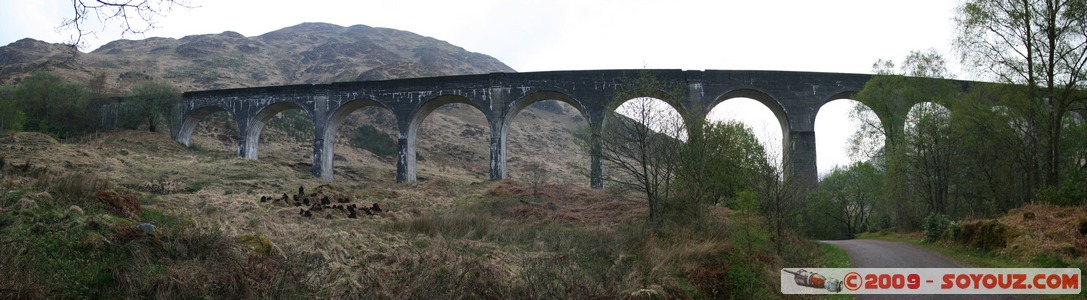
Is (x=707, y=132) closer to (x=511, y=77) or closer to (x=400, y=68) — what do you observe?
(x=511, y=77)

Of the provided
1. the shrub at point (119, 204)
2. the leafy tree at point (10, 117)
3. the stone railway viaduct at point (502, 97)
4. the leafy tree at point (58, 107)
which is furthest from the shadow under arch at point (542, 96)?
the leafy tree at point (58, 107)

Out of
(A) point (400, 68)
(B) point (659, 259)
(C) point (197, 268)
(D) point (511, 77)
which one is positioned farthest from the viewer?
(A) point (400, 68)

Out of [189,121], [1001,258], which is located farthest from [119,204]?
[189,121]

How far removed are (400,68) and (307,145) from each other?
85.1 feet

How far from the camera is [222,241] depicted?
23.2ft

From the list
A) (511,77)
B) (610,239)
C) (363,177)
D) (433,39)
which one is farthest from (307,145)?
(433,39)

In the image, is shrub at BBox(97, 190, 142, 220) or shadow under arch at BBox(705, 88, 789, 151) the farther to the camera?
shadow under arch at BBox(705, 88, 789, 151)

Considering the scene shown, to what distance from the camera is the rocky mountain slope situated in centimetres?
3912

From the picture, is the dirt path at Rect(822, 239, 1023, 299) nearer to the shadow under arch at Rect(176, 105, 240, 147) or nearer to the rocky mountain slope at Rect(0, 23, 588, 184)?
the rocky mountain slope at Rect(0, 23, 588, 184)

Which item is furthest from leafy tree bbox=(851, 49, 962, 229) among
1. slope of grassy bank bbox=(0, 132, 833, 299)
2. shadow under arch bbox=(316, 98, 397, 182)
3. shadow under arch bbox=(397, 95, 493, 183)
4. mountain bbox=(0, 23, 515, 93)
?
mountain bbox=(0, 23, 515, 93)
